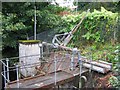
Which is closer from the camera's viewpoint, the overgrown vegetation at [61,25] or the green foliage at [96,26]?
the overgrown vegetation at [61,25]

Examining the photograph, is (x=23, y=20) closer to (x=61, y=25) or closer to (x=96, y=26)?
(x=61, y=25)

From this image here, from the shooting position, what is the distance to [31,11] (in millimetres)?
6703

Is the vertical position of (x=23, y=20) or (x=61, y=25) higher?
(x=23, y=20)

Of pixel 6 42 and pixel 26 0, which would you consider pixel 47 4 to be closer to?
pixel 26 0

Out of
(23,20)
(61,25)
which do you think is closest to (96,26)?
(61,25)

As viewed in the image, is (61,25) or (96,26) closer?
(96,26)

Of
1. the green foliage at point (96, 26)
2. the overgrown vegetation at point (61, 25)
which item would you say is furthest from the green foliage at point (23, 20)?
the green foliage at point (96, 26)

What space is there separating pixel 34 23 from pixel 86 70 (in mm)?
3066

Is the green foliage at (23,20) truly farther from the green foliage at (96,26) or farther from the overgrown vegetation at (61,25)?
the green foliage at (96,26)

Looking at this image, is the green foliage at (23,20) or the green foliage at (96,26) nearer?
the green foliage at (23,20)

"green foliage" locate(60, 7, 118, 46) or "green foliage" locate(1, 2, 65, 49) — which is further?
"green foliage" locate(60, 7, 118, 46)

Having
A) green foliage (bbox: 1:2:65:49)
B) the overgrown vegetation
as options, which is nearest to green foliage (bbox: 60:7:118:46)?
the overgrown vegetation

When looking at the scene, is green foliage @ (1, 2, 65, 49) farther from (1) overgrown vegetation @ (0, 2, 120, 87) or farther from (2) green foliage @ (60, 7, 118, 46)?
(2) green foliage @ (60, 7, 118, 46)

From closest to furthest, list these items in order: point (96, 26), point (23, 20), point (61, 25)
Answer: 1. point (23, 20)
2. point (96, 26)
3. point (61, 25)
